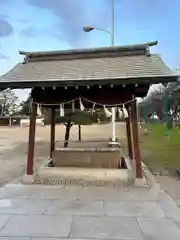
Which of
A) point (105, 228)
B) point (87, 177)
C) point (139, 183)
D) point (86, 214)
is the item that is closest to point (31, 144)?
point (87, 177)

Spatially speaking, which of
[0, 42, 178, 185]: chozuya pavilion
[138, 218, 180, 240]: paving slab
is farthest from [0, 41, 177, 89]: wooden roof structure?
[138, 218, 180, 240]: paving slab

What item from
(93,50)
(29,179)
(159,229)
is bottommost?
(159,229)

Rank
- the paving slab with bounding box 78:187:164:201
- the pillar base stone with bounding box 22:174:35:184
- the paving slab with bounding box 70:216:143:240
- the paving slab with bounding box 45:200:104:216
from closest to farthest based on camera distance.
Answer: the paving slab with bounding box 70:216:143:240
the paving slab with bounding box 45:200:104:216
the paving slab with bounding box 78:187:164:201
the pillar base stone with bounding box 22:174:35:184

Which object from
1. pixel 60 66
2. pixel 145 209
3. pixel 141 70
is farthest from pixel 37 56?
pixel 145 209

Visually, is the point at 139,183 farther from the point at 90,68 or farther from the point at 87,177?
the point at 90,68

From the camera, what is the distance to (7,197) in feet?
18.9

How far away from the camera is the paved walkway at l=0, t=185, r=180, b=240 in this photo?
12.8ft

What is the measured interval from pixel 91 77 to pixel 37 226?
3660 millimetres

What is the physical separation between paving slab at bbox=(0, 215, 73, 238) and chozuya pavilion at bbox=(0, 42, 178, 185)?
2805mm

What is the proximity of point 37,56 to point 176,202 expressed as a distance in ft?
18.3

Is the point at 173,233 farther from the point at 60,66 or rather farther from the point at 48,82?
the point at 60,66

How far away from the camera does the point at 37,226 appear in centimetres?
415

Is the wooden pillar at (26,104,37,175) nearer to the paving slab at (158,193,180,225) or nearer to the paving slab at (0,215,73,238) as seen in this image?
the paving slab at (0,215,73,238)

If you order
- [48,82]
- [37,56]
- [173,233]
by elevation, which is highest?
[37,56]
